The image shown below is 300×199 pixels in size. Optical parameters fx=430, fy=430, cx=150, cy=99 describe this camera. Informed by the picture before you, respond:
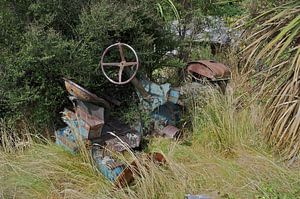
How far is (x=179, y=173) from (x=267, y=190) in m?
0.74

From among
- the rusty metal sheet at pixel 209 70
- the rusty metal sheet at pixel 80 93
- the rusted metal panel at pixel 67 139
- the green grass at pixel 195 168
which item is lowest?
the green grass at pixel 195 168

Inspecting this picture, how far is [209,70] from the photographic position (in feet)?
16.7

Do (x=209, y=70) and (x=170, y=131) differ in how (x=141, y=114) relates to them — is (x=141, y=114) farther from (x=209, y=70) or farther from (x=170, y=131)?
(x=209, y=70)

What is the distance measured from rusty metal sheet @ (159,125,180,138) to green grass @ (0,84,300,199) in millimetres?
81

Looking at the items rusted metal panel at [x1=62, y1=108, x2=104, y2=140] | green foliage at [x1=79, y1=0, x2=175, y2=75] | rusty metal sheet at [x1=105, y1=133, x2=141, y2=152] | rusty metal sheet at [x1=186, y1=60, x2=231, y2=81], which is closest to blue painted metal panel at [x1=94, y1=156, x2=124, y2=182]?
rusty metal sheet at [x1=105, y1=133, x2=141, y2=152]

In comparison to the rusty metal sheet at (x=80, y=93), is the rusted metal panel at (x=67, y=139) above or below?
below

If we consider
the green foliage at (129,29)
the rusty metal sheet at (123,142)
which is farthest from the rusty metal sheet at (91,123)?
the green foliage at (129,29)

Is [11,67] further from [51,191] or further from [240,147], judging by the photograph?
[240,147]

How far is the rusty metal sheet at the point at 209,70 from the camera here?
5057mm

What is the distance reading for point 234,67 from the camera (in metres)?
6.14

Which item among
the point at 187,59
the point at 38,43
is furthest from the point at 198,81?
the point at 38,43

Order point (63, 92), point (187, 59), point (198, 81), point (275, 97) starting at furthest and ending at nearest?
point (187, 59), point (198, 81), point (63, 92), point (275, 97)

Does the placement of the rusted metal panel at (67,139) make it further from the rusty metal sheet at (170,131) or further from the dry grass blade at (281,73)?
the dry grass blade at (281,73)

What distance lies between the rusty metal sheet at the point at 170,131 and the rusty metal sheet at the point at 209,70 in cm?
85
